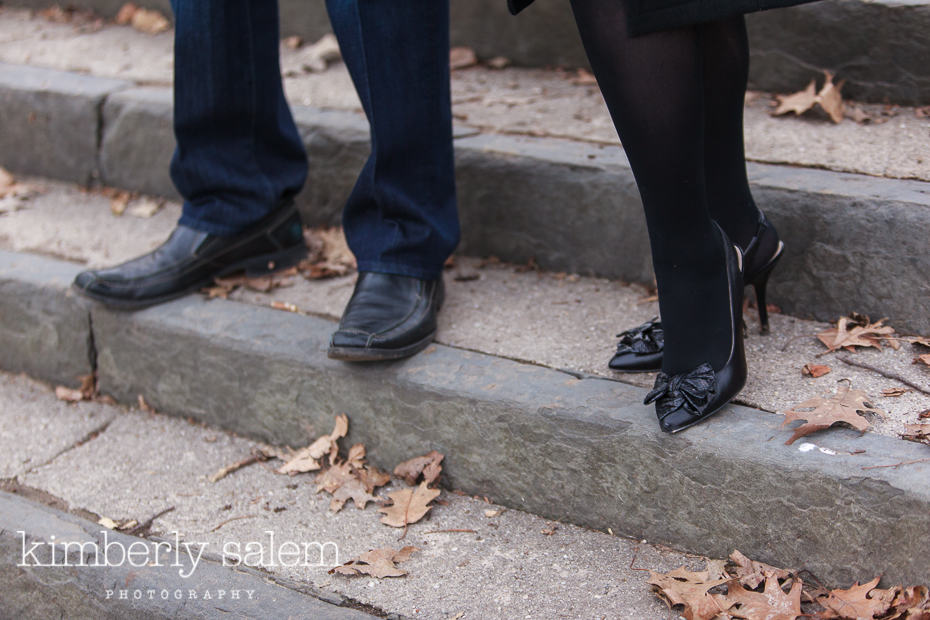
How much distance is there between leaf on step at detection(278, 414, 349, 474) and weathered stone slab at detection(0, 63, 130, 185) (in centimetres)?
154

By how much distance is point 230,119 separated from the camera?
7.57 feet

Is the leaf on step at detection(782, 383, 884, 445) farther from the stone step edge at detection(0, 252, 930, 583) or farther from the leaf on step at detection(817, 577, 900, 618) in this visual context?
the leaf on step at detection(817, 577, 900, 618)

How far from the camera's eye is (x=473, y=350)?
2.02 meters

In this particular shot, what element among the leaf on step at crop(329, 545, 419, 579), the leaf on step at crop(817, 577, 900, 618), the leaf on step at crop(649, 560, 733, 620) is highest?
the leaf on step at crop(817, 577, 900, 618)

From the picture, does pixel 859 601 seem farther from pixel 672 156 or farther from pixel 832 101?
pixel 832 101

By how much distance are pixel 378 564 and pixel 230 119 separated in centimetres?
120

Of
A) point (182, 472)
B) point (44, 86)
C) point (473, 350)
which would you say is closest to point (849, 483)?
point (473, 350)

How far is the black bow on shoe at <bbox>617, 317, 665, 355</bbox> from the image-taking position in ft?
6.07

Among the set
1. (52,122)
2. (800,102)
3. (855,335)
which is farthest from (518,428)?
(52,122)

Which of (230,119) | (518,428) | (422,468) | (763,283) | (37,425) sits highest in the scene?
(230,119)

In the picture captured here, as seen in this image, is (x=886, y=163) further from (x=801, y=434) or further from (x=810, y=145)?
(x=801, y=434)

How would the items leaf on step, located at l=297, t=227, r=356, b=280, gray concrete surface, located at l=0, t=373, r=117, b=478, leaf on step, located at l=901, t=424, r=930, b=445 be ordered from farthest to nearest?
leaf on step, located at l=297, t=227, r=356, b=280 < gray concrete surface, located at l=0, t=373, r=117, b=478 < leaf on step, located at l=901, t=424, r=930, b=445

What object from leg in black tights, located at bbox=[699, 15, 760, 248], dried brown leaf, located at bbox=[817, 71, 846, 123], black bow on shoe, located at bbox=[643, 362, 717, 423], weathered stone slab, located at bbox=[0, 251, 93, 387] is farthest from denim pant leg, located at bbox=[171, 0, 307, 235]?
dried brown leaf, located at bbox=[817, 71, 846, 123]

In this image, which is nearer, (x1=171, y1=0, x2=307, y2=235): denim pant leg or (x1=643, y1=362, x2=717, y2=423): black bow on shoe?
(x1=643, y1=362, x2=717, y2=423): black bow on shoe
